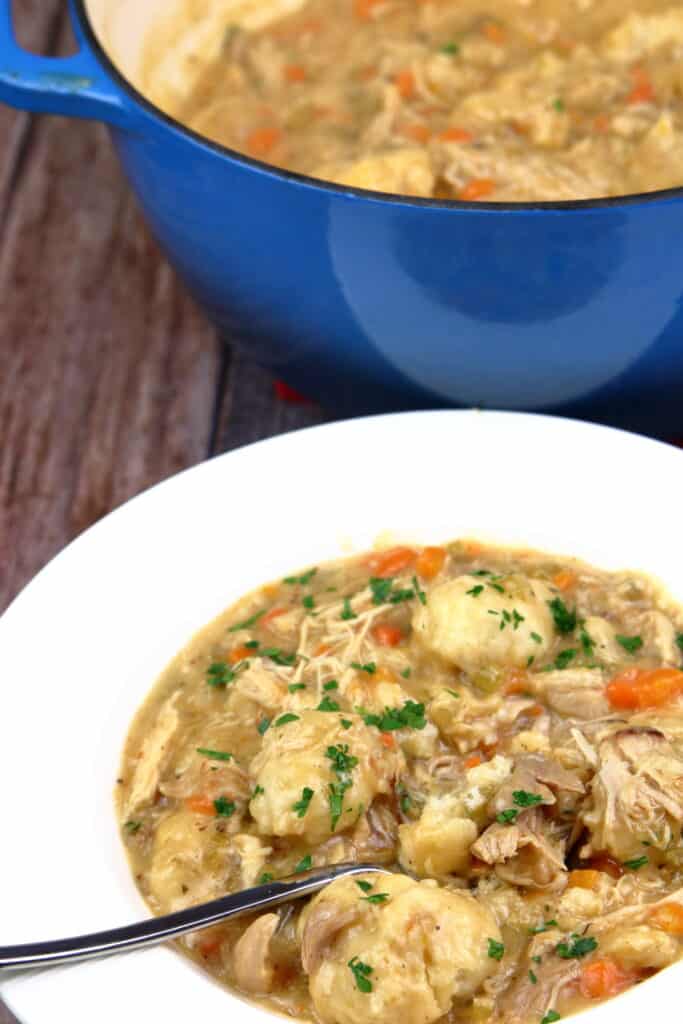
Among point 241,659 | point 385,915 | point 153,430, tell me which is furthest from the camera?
point 153,430

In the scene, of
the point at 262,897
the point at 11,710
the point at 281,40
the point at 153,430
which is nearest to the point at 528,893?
the point at 262,897

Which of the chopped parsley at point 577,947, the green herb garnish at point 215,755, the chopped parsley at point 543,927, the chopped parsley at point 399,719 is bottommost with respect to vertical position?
the chopped parsley at point 577,947

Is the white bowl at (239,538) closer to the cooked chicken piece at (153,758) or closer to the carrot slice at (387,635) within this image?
the cooked chicken piece at (153,758)

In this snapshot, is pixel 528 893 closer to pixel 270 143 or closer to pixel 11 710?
pixel 11 710

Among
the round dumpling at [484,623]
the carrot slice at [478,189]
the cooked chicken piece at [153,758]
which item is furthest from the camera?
the carrot slice at [478,189]

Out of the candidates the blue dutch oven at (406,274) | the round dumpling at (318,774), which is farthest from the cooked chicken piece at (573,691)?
the blue dutch oven at (406,274)

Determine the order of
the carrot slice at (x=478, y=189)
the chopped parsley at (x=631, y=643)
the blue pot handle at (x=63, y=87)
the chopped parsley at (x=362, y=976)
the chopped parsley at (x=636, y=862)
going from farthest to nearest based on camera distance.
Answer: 1. the carrot slice at (x=478, y=189)
2. the blue pot handle at (x=63, y=87)
3. the chopped parsley at (x=631, y=643)
4. the chopped parsley at (x=636, y=862)
5. the chopped parsley at (x=362, y=976)
